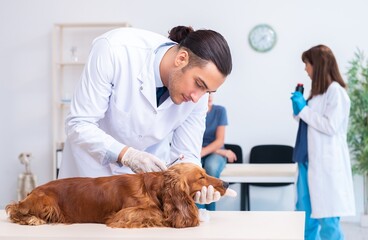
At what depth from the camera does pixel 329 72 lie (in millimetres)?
4375

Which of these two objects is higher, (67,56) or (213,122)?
(67,56)

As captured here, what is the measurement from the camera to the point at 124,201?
1786 millimetres

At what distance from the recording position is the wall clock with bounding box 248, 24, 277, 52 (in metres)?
6.27

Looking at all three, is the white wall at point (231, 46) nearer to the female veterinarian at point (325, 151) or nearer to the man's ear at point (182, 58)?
the female veterinarian at point (325, 151)

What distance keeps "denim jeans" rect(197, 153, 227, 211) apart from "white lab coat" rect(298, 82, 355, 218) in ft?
3.02

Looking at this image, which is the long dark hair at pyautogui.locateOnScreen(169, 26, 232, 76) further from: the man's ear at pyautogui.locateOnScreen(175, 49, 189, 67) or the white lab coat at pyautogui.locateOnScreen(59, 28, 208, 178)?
the white lab coat at pyautogui.locateOnScreen(59, 28, 208, 178)

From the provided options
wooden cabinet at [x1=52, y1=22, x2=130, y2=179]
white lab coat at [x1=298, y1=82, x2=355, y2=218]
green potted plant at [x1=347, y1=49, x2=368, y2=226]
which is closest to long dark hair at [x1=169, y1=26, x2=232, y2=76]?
white lab coat at [x1=298, y1=82, x2=355, y2=218]

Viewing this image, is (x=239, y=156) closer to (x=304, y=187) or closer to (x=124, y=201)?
(x=304, y=187)

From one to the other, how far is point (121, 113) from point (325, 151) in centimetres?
246

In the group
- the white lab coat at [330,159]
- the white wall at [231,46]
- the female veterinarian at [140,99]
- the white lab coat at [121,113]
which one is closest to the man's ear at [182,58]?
the female veterinarian at [140,99]

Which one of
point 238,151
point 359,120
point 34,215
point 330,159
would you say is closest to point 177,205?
point 34,215

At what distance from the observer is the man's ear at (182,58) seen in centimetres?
198

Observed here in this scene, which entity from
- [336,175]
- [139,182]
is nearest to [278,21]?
[336,175]

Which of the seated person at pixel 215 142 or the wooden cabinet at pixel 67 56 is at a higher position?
the wooden cabinet at pixel 67 56
